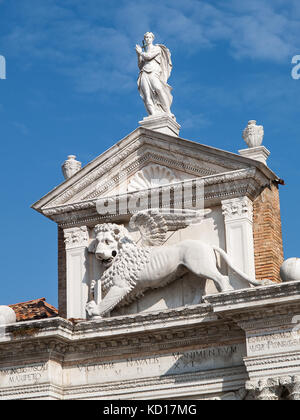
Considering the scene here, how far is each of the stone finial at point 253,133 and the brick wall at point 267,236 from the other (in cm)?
73

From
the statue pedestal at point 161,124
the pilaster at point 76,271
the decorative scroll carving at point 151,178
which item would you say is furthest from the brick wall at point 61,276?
the statue pedestal at point 161,124

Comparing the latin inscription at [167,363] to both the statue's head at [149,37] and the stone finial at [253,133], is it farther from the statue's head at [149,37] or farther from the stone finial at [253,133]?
the statue's head at [149,37]

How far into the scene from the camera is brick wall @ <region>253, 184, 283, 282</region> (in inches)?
664

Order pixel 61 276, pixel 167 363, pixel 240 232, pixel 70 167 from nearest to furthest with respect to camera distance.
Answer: pixel 167 363 → pixel 240 232 → pixel 61 276 → pixel 70 167

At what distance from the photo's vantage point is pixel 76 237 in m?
18.3

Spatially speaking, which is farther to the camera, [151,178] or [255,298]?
[151,178]

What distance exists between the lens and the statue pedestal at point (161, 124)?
1819 cm

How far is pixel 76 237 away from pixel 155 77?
2935mm

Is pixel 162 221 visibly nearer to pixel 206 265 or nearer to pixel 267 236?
pixel 206 265

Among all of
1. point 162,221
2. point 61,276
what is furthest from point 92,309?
point 162,221

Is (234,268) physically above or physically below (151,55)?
below

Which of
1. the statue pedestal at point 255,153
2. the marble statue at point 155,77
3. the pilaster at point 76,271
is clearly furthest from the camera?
the marble statue at point 155,77
